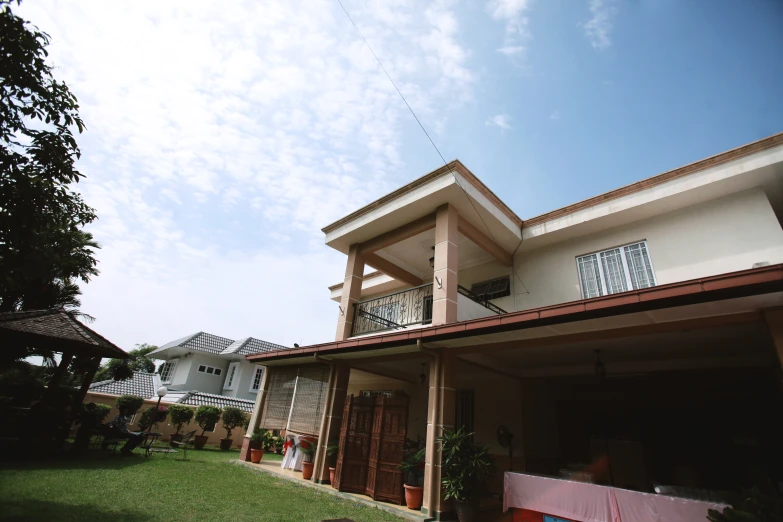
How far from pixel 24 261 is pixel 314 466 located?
7.20 meters

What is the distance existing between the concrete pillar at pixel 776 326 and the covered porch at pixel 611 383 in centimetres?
1

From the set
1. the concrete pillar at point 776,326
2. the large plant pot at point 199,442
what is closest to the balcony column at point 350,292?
the concrete pillar at point 776,326

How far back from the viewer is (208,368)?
23.8 metres

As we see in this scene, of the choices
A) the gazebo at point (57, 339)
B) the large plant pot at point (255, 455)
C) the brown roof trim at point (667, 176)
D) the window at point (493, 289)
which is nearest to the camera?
the brown roof trim at point (667, 176)

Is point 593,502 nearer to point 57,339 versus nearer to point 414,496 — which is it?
point 414,496

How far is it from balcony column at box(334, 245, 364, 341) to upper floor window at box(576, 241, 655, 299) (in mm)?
5636

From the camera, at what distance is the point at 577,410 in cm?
965

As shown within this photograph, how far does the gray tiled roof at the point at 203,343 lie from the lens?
23125mm

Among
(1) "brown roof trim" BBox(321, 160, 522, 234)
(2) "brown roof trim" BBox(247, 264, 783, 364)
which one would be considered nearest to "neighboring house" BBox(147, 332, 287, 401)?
(1) "brown roof trim" BBox(321, 160, 522, 234)

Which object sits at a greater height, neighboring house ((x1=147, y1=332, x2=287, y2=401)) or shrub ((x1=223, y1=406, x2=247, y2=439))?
neighboring house ((x1=147, y1=332, x2=287, y2=401))

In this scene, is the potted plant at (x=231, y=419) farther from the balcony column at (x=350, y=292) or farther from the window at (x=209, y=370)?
the balcony column at (x=350, y=292)

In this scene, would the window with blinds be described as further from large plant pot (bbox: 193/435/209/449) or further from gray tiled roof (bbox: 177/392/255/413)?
gray tiled roof (bbox: 177/392/255/413)

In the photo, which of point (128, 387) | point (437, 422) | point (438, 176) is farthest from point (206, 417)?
point (438, 176)

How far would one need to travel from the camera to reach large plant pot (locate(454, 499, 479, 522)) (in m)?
5.77
